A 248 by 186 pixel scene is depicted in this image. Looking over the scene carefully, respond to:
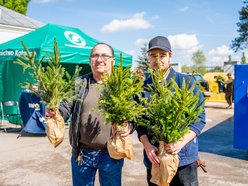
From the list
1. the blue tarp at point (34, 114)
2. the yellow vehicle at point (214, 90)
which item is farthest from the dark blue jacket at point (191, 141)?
the yellow vehicle at point (214, 90)

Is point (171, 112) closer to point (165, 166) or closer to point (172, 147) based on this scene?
point (172, 147)

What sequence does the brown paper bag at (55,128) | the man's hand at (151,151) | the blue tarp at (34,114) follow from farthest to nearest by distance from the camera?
the blue tarp at (34,114) < the brown paper bag at (55,128) < the man's hand at (151,151)

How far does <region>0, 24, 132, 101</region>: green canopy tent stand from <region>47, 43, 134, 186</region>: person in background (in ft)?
19.7

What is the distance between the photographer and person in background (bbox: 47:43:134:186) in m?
2.53

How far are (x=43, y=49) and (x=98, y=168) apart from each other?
6.30 meters

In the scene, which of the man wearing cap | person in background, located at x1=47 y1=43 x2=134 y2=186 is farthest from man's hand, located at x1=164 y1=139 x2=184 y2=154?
person in background, located at x1=47 y1=43 x2=134 y2=186

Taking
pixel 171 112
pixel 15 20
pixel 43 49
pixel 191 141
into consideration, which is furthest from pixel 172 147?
pixel 15 20

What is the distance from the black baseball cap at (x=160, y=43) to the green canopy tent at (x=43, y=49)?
6.33 meters

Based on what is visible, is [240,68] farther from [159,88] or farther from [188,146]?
[159,88]

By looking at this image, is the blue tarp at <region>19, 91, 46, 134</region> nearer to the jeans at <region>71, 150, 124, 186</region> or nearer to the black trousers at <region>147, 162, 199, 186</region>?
the jeans at <region>71, 150, 124, 186</region>

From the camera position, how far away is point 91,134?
2533 millimetres

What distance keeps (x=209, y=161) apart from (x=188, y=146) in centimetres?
380

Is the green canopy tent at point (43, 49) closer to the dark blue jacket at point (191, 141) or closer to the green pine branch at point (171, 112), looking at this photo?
the dark blue jacket at point (191, 141)

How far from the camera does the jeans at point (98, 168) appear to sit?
8.32ft
